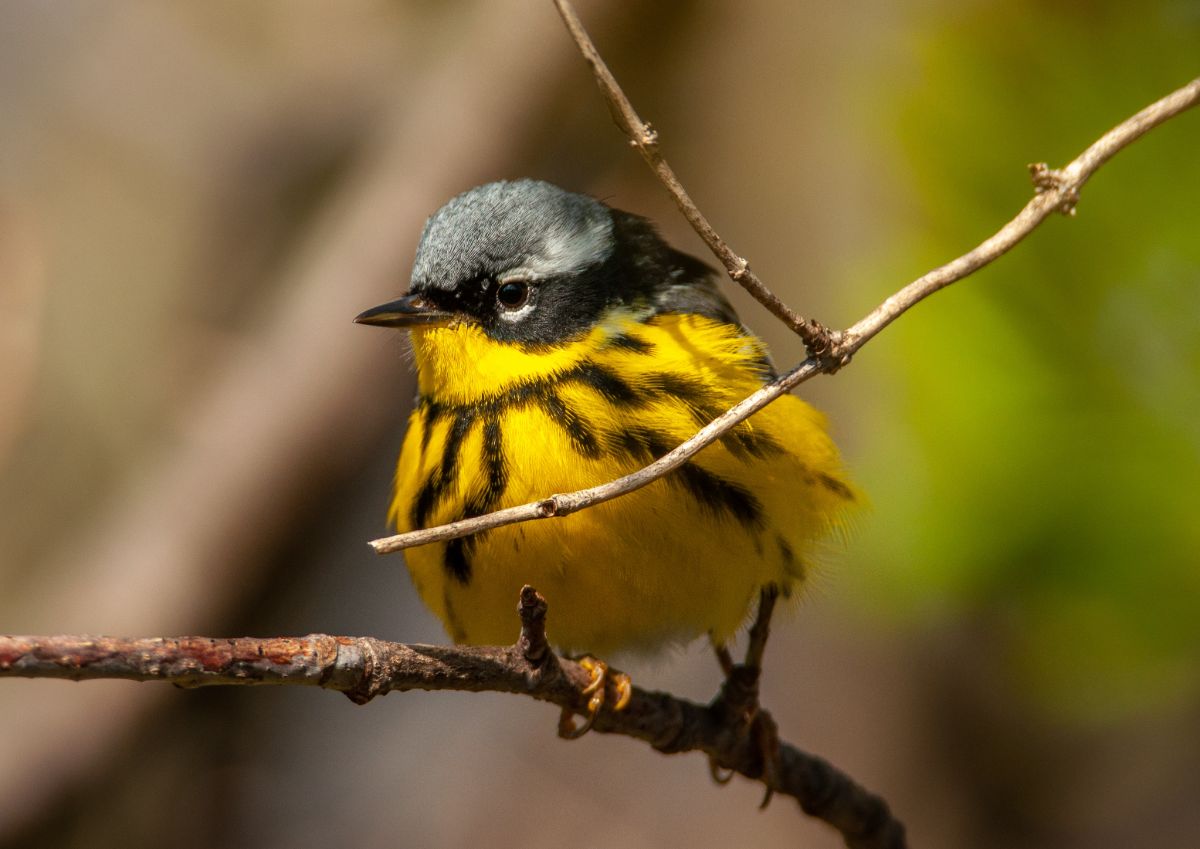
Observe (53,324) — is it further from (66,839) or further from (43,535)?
(66,839)

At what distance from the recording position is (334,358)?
5.44m

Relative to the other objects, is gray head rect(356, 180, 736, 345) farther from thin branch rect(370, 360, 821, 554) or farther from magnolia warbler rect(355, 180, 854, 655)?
thin branch rect(370, 360, 821, 554)

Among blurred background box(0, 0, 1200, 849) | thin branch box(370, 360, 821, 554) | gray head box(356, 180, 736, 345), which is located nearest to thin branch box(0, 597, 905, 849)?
thin branch box(370, 360, 821, 554)

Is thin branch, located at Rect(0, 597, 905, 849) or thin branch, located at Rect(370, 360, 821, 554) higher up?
thin branch, located at Rect(370, 360, 821, 554)

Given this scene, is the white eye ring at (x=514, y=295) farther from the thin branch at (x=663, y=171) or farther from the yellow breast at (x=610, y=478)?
the thin branch at (x=663, y=171)

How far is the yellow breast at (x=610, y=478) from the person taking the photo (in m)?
2.71

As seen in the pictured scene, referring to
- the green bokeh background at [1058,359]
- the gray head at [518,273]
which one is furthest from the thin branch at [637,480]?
the green bokeh background at [1058,359]

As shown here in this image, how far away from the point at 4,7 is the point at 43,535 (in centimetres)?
265

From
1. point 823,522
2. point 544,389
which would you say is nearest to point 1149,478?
point 823,522

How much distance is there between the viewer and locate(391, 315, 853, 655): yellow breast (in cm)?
271

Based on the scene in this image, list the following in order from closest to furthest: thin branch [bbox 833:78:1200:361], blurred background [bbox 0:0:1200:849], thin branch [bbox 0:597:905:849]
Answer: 1. thin branch [bbox 0:597:905:849]
2. thin branch [bbox 833:78:1200:361]
3. blurred background [bbox 0:0:1200:849]

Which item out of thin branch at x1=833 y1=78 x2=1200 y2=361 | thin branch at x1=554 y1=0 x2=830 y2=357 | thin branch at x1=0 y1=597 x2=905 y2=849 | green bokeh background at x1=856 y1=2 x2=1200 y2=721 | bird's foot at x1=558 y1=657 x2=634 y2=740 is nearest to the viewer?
thin branch at x1=0 y1=597 x2=905 y2=849

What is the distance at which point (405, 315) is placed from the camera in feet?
9.82

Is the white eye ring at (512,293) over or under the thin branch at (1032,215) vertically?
over
